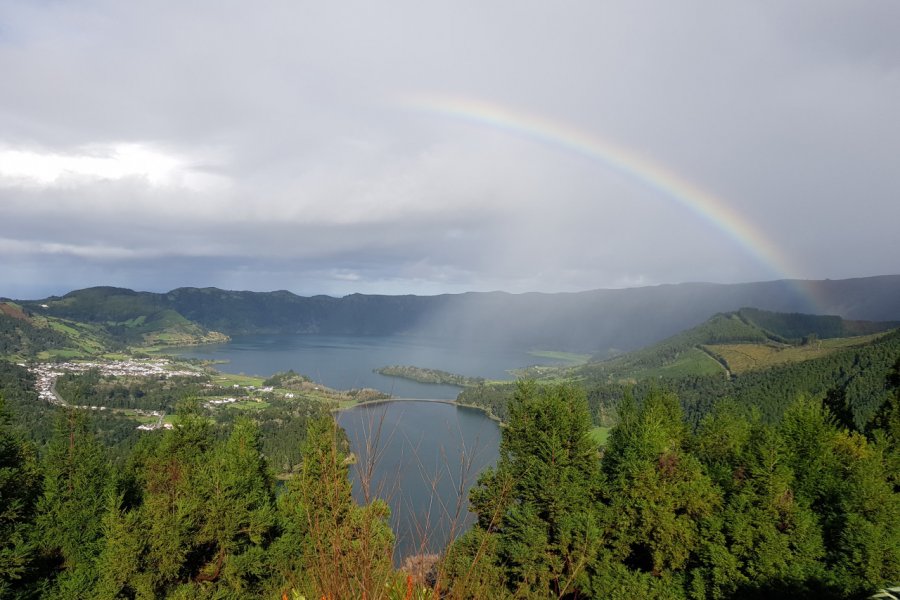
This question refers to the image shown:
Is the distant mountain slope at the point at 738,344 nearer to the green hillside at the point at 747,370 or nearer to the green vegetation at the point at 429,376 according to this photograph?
the green hillside at the point at 747,370

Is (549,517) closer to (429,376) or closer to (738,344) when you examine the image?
(429,376)

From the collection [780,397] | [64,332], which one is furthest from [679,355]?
[64,332]

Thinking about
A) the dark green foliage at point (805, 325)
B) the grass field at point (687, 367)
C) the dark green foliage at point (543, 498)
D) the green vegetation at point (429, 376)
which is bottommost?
the green vegetation at point (429, 376)

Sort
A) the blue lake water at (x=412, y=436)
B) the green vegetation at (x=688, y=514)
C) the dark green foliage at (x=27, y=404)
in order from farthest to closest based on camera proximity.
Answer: the dark green foliage at (x=27, y=404) → the green vegetation at (x=688, y=514) → the blue lake water at (x=412, y=436)

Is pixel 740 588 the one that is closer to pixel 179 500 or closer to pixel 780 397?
pixel 179 500

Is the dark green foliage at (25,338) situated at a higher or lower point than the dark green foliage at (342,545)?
lower

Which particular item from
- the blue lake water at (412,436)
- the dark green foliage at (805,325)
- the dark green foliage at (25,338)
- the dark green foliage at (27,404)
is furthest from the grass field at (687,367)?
the dark green foliage at (25,338)

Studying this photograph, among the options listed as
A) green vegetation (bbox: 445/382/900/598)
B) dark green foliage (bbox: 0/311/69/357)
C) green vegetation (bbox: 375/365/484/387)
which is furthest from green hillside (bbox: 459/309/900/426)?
dark green foliage (bbox: 0/311/69/357)
